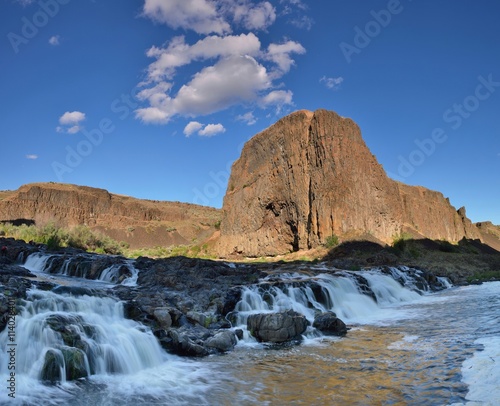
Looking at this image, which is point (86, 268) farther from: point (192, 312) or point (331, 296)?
point (331, 296)

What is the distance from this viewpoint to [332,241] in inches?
1422

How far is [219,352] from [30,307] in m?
5.36

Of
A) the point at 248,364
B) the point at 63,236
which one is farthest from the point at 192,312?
the point at 63,236

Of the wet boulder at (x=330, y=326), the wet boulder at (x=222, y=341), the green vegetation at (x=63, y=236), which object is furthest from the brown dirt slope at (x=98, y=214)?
the wet boulder at (x=222, y=341)

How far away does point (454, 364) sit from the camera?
867 cm

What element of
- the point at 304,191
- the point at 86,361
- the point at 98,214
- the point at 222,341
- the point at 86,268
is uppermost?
the point at 98,214

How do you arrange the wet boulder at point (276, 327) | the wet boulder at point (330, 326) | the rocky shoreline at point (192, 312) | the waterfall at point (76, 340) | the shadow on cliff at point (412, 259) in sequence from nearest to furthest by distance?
1. the waterfall at point (76, 340)
2. the rocky shoreline at point (192, 312)
3. the wet boulder at point (276, 327)
4. the wet boulder at point (330, 326)
5. the shadow on cliff at point (412, 259)

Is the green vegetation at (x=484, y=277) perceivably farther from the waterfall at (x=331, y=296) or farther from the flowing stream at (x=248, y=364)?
the flowing stream at (x=248, y=364)

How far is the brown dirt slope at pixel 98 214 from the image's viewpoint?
8262 centimetres

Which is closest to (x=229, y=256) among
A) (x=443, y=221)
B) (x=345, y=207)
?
(x=345, y=207)

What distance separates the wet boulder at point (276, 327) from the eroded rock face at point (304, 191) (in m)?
24.7

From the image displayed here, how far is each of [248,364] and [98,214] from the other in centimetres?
9160

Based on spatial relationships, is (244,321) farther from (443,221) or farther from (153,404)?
(443,221)

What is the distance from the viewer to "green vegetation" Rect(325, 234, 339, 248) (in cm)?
3569
